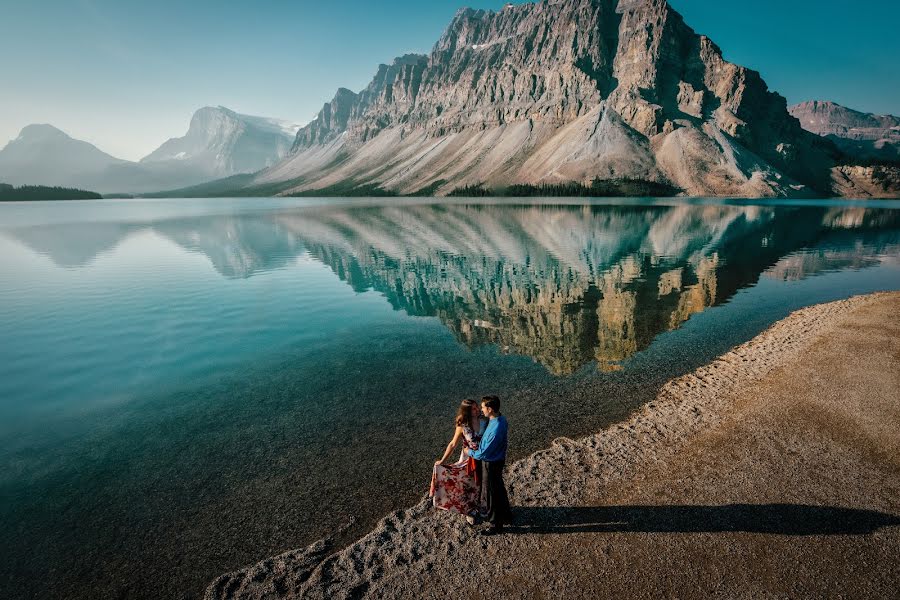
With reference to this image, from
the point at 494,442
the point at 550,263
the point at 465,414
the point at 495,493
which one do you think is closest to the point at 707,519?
the point at 495,493

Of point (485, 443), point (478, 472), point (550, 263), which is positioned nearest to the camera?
point (485, 443)

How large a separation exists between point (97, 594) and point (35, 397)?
48.6ft

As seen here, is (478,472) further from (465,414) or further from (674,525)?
(674,525)

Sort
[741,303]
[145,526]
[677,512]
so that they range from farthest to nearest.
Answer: [741,303]
[145,526]
[677,512]

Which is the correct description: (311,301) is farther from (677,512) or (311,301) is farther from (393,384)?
(677,512)

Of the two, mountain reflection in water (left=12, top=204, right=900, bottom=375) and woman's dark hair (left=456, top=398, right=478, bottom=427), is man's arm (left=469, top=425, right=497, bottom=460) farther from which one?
mountain reflection in water (left=12, top=204, right=900, bottom=375)

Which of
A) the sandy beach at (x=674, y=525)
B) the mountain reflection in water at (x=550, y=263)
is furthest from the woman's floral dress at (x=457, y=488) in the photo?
the mountain reflection in water at (x=550, y=263)

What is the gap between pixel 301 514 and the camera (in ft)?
36.6

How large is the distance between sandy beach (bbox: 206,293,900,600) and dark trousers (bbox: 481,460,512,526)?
0.46m

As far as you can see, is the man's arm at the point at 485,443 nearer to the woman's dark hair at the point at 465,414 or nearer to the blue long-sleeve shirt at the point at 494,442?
the blue long-sleeve shirt at the point at 494,442

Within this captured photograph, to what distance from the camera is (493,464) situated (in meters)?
9.85

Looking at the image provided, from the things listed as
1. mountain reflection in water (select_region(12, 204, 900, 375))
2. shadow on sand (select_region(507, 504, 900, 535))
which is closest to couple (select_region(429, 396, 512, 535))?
shadow on sand (select_region(507, 504, 900, 535))

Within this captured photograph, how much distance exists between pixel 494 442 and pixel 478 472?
124 cm

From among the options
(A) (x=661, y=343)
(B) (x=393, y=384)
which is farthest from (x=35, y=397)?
(A) (x=661, y=343)
